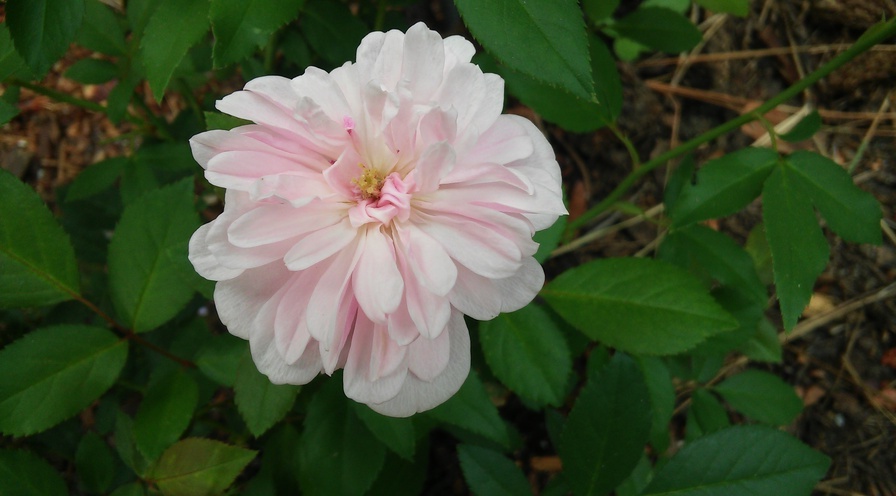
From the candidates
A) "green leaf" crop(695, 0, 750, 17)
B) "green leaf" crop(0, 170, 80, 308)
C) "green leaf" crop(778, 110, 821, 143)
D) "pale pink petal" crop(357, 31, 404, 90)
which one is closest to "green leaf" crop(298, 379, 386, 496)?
"green leaf" crop(0, 170, 80, 308)

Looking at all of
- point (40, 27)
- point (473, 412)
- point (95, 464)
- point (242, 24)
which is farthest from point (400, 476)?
point (40, 27)

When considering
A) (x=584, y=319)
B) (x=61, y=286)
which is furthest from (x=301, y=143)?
(x=584, y=319)

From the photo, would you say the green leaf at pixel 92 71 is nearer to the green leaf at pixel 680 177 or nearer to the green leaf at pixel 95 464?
the green leaf at pixel 95 464

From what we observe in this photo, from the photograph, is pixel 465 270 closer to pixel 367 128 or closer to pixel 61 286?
pixel 367 128

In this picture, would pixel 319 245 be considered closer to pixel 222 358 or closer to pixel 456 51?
pixel 456 51

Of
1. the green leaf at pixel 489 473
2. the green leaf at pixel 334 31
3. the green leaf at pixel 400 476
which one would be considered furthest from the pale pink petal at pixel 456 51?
the green leaf at pixel 400 476

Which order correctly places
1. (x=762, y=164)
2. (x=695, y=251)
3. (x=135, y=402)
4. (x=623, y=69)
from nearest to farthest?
(x=762, y=164), (x=695, y=251), (x=135, y=402), (x=623, y=69)
